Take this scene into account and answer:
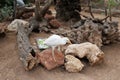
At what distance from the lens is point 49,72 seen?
3.47m

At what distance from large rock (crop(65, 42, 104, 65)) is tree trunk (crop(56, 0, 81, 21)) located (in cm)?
158

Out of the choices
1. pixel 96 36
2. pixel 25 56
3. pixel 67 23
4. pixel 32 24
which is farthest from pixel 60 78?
pixel 67 23

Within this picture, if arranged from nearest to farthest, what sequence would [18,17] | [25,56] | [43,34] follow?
[25,56] < [43,34] < [18,17]

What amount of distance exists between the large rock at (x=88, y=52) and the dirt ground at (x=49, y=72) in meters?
0.10

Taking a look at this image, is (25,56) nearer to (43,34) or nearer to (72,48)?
(72,48)

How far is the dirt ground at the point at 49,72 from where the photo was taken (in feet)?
11.2

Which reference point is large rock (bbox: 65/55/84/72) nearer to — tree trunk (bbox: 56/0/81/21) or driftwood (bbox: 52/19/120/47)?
driftwood (bbox: 52/19/120/47)

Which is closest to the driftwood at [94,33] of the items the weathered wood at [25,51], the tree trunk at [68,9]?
the weathered wood at [25,51]

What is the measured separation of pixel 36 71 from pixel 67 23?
1.95 meters

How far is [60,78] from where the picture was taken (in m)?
3.40

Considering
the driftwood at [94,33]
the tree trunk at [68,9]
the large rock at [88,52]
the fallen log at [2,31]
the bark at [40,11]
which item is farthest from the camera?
the tree trunk at [68,9]

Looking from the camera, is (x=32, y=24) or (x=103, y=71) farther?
(x=32, y=24)

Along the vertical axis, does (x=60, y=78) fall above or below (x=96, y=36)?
below

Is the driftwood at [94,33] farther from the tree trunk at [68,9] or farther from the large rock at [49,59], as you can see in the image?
the tree trunk at [68,9]
